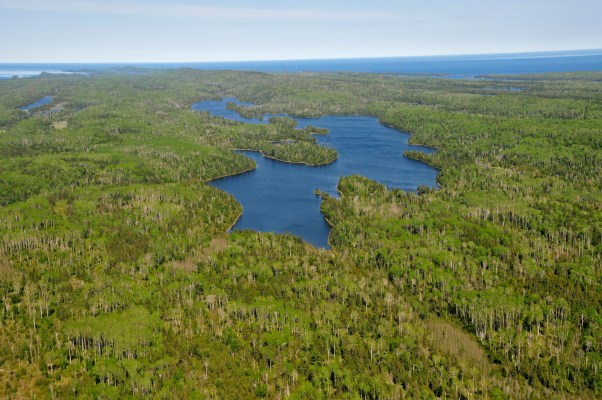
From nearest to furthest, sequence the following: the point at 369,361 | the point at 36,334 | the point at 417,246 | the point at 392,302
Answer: the point at 369,361
the point at 36,334
the point at 392,302
the point at 417,246

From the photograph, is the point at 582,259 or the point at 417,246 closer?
the point at 582,259

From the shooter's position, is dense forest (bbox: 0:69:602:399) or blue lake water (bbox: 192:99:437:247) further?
blue lake water (bbox: 192:99:437:247)

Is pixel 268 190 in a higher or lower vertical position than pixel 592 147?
lower

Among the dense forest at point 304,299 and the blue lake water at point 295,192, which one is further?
the blue lake water at point 295,192

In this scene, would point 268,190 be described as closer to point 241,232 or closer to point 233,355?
point 241,232


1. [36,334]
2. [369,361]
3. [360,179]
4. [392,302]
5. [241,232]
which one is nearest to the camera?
[369,361]

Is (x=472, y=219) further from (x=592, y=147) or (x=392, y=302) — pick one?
(x=592, y=147)

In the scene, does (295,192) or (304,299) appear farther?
(295,192)

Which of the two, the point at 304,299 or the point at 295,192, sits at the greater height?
the point at 295,192

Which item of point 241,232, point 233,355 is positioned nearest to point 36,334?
point 233,355
